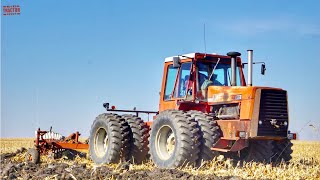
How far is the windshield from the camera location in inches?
440

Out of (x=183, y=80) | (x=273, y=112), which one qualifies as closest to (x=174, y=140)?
(x=183, y=80)

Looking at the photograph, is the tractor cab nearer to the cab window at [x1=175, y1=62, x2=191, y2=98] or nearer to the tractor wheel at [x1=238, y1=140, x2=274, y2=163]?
the cab window at [x1=175, y1=62, x2=191, y2=98]

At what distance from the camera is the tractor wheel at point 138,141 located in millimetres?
11789

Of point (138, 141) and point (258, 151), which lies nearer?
point (258, 151)

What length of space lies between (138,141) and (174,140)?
1741mm

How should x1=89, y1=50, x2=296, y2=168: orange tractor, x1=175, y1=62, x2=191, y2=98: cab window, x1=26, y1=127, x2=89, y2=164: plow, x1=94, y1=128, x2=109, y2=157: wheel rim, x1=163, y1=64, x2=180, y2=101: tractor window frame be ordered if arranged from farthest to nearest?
x1=26, y1=127, x2=89, y2=164: plow
x1=94, y1=128, x2=109, y2=157: wheel rim
x1=163, y1=64, x2=180, y2=101: tractor window frame
x1=175, y1=62, x2=191, y2=98: cab window
x1=89, y1=50, x2=296, y2=168: orange tractor

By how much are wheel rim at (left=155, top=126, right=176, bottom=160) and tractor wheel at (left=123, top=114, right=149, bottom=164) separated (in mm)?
1101

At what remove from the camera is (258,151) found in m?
10.7

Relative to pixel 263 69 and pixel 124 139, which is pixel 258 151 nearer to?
pixel 263 69

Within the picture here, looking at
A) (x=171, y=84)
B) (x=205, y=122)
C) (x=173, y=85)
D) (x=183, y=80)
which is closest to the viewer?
(x=205, y=122)

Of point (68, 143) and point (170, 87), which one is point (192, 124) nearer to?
point (170, 87)

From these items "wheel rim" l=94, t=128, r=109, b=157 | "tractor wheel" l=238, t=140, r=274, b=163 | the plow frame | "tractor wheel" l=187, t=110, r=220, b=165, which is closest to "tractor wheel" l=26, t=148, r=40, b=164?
the plow frame

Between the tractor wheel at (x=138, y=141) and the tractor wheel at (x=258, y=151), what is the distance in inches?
97.5

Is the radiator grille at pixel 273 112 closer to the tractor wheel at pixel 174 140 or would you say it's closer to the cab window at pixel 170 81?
the tractor wheel at pixel 174 140
